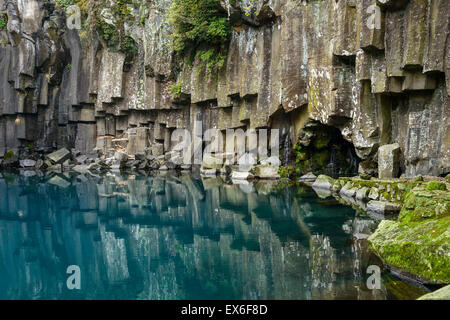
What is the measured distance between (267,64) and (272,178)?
557 cm

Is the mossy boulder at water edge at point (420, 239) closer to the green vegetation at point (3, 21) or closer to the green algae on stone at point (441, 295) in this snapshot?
the green algae on stone at point (441, 295)

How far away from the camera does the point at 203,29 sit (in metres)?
21.7

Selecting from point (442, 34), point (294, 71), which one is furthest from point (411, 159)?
point (294, 71)

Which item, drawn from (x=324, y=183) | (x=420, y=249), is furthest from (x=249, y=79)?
(x=420, y=249)

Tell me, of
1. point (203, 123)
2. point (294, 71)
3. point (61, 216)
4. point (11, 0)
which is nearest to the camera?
point (61, 216)

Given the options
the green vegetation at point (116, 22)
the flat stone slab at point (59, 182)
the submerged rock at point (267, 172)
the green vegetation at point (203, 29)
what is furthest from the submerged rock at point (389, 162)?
the green vegetation at point (116, 22)

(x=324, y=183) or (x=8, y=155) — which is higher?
(x=8, y=155)

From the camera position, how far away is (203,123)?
989 inches

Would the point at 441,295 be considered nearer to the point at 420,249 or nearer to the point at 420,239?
the point at 420,249

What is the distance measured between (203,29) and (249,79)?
4.14m

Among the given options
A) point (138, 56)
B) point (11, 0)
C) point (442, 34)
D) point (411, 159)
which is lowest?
point (411, 159)

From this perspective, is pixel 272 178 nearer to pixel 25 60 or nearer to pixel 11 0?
pixel 25 60

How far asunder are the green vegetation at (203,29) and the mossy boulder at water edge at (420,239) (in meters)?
16.2

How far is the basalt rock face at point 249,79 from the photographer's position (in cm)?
1188
